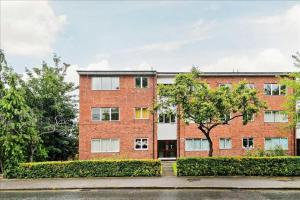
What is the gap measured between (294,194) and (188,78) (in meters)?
9.95

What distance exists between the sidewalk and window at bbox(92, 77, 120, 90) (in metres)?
13.4

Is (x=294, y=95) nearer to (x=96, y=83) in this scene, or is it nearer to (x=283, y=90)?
(x=283, y=90)

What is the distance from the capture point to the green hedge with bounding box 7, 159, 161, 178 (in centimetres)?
2303

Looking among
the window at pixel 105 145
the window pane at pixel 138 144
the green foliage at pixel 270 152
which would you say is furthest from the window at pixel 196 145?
the window at pixel 105 145

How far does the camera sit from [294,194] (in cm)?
1694

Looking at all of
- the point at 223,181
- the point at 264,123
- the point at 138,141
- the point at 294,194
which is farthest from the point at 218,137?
the point at 294,194

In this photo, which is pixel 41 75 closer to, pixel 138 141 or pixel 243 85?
pixel 138 141

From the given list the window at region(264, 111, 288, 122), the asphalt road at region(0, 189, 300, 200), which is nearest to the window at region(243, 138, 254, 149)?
the window at region(264, 111, 288, 122)

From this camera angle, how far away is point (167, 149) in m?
34.9

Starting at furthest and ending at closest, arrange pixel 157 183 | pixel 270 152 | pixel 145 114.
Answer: pixel 145 114
pixel 270 152
pixel 157 183

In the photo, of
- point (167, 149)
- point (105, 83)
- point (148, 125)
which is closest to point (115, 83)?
point (105, 83)

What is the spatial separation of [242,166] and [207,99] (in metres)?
5.02

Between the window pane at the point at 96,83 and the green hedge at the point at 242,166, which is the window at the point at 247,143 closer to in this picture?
the green hedge at the point at 242,166

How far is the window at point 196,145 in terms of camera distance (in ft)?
113
